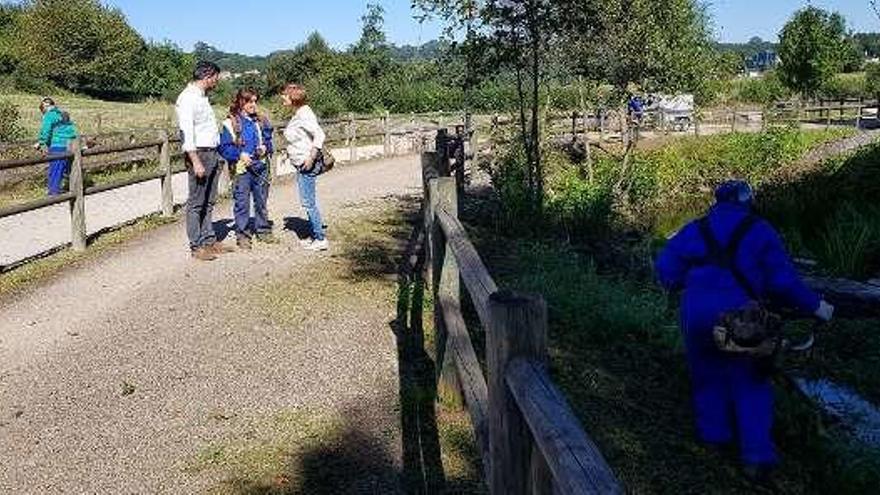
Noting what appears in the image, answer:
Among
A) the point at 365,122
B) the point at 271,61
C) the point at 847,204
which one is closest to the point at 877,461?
the point at 847,204

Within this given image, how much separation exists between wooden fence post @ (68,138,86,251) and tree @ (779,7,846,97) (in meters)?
48.7

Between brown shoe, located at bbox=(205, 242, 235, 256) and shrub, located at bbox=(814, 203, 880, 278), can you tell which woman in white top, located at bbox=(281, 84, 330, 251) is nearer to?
brown shoe, located at bbox=(205, 242, 235, 256)

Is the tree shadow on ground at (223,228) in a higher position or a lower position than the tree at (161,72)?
lower

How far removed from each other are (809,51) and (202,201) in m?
49.8

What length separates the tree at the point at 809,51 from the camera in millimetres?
51844

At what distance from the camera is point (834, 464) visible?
17.3 ft

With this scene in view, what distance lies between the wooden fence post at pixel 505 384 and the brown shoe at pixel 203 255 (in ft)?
22.6

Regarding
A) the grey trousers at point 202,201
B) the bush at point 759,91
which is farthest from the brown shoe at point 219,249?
the bush at point 759,91

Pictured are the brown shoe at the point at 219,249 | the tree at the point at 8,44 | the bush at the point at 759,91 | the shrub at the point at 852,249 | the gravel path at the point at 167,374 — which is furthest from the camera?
the tree at the point at 8,44

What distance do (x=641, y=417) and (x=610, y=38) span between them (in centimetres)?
1084

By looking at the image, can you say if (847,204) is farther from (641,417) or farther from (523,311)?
(523,311)

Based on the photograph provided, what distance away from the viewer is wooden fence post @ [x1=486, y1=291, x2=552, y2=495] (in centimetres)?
276

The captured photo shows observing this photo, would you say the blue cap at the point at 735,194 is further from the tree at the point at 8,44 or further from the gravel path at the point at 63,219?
the tree at the point at 8,44

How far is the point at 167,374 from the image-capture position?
20.0 feet
